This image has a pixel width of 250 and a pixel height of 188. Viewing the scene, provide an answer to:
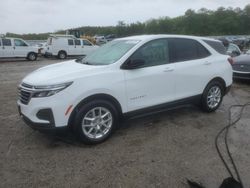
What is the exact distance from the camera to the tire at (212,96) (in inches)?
231

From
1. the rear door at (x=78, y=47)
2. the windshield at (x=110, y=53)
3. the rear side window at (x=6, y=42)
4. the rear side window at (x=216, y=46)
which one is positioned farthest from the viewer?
the rear door at (x=78, y=47)

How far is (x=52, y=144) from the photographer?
14.7 feet

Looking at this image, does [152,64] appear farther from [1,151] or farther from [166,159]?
[1,151]

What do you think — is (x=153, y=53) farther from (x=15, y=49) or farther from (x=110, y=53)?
(x=15, y=49)

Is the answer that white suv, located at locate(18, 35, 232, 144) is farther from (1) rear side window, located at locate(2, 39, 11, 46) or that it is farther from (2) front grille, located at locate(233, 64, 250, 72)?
(1) rear side window, located at locate(2, 39, 11, 46)

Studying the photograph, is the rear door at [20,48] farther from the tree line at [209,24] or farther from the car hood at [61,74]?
the tree line at [209,24]

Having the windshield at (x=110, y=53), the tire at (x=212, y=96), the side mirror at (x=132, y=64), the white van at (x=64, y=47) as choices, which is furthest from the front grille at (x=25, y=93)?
the white van at (x=64, y=47)

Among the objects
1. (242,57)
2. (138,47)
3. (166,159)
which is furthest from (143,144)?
(242,57)

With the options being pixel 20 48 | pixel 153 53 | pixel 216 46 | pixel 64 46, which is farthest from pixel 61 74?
pixel 64 46

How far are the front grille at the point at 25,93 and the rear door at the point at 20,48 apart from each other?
1647 cm

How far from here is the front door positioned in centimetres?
467

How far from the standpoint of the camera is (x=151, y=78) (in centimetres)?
485

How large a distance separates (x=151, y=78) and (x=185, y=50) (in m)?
1.19

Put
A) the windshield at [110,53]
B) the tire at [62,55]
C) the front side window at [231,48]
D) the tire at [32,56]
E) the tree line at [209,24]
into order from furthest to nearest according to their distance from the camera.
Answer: the tree line at [209,24] → the tire at [62,55] → the tire at [32,56] → the front side window at [231,48] → the windshield at [110,53]
